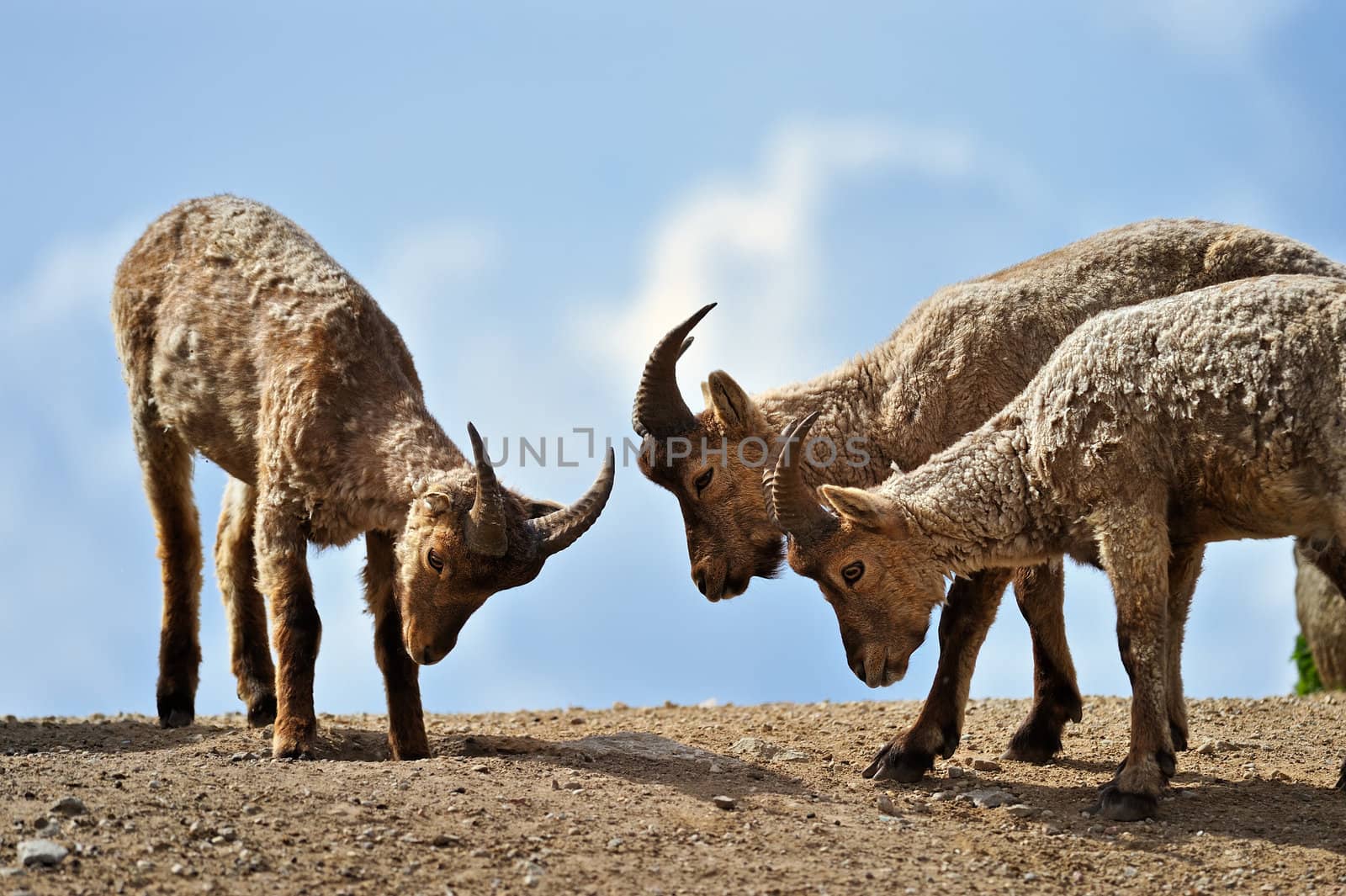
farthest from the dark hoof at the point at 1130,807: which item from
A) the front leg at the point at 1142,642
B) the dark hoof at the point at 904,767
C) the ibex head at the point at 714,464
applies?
the ibex head at the point at 714,464

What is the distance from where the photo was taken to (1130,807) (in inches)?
350

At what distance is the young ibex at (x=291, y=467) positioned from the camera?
31.5 feet

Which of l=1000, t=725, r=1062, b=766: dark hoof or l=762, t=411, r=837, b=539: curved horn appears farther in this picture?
l=1000, t=725, r=1062, b=766: dark hoof

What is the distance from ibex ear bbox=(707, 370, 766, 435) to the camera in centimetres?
1117

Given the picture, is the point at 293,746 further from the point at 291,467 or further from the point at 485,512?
the point at 485,512

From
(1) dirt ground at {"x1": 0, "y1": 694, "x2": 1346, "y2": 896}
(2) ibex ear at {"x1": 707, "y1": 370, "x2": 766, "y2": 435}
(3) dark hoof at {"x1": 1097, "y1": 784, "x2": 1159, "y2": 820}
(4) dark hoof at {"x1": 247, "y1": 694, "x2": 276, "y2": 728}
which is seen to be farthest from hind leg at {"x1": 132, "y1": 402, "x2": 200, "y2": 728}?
(3) dark hoof at {"x1": 1097, "y1": 784, "x2": 1159, "y2": 820}

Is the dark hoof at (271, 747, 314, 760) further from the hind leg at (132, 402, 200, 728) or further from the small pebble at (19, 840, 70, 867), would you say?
the hind leg at (132, 402, 200, 728)

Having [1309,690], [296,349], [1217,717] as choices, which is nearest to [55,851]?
[296,349]

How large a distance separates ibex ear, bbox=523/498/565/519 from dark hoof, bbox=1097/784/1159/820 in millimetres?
3724

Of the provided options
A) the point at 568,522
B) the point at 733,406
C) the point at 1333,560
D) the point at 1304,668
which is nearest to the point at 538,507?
the point at 568,522

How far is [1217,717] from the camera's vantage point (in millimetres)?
12688

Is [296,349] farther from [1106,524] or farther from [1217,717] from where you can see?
[1217,717]

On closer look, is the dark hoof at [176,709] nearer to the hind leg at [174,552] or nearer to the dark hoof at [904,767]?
the hind leg at [174,552]

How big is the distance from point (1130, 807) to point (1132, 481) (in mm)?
1859
